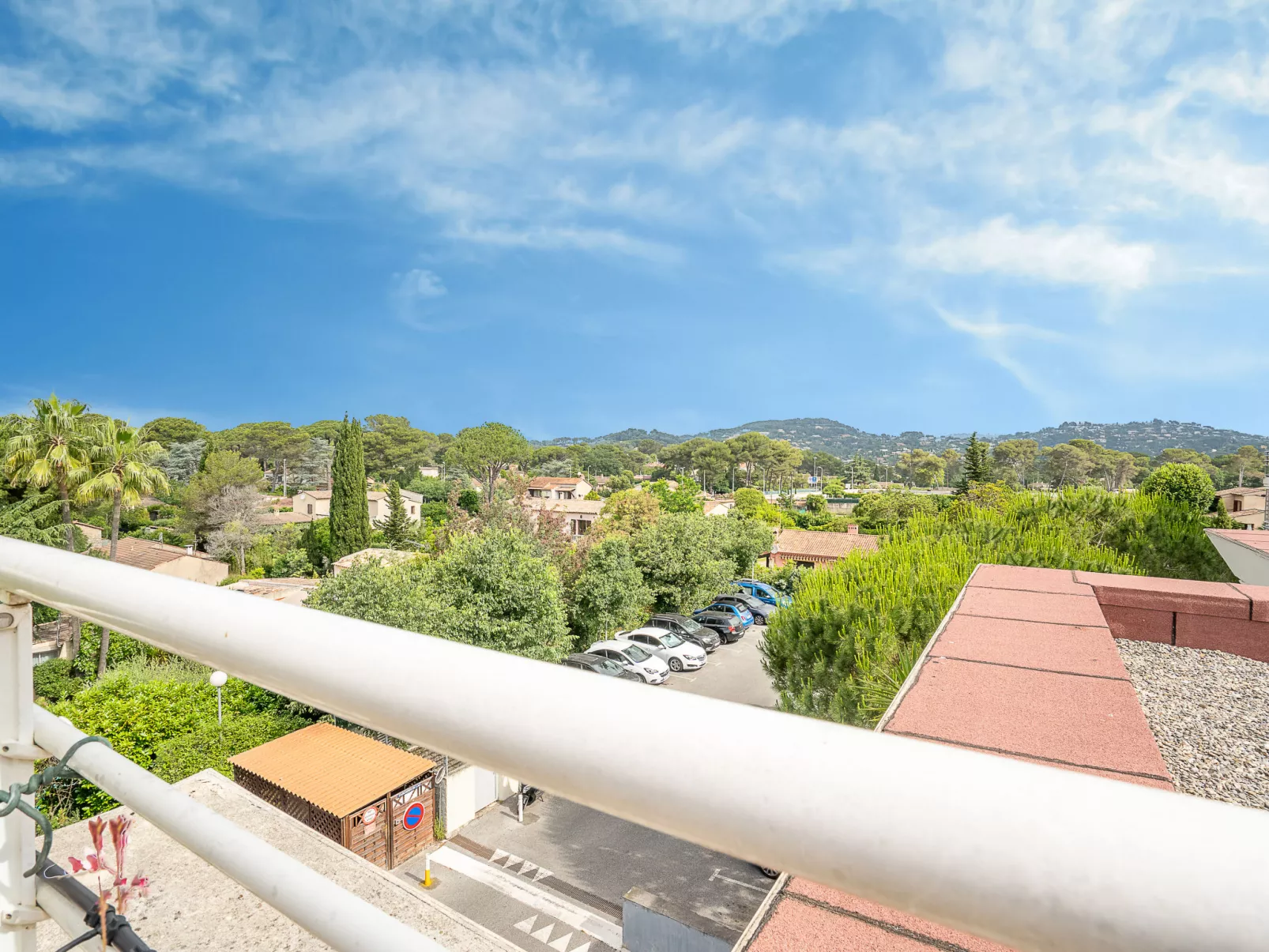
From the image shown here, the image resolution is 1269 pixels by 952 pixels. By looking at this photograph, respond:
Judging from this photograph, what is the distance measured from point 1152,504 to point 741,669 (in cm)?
943

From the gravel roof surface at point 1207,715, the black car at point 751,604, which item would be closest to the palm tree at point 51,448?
the black car at point 751,604

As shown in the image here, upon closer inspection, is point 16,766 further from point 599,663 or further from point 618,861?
point 599,663

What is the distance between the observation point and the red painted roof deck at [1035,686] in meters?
1.12

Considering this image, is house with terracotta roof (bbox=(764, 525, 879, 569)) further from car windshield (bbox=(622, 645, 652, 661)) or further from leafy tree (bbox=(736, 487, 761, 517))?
car windshield (bbox=(622, 645, 652, 661))

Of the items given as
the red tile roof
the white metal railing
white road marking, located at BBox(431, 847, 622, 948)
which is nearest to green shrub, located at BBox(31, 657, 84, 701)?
white road marking, located at BBox(431, 847, 622, 948)

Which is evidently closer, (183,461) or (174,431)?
(183,461)

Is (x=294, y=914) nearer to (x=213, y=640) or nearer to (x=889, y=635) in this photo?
(x=213, y=640)

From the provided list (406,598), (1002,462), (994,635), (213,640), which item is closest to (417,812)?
(406,598)

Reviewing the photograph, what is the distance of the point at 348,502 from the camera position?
2734 cm

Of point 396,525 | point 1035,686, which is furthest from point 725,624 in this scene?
point 396,525

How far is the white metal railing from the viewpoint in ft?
0.75

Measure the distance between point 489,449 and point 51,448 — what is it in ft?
113

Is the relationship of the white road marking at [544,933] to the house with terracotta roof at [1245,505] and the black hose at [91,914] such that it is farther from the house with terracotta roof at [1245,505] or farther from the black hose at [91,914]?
the house with terracotta roof at [1245,505]

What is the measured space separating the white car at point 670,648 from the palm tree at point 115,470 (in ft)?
34.6
